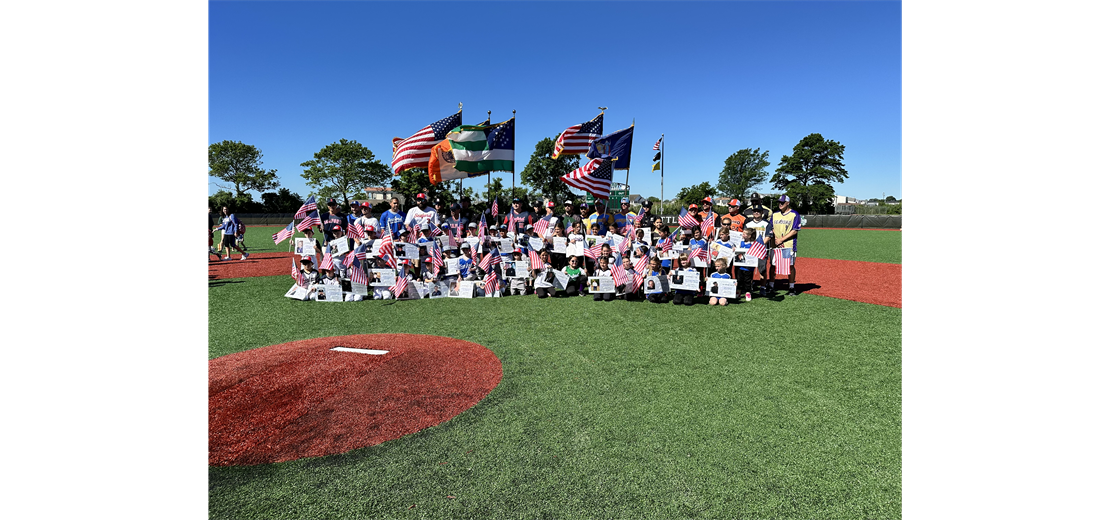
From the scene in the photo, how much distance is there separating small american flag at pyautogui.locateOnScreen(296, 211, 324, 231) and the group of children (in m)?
0.32

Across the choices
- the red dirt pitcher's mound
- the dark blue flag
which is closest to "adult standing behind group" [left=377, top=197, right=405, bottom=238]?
the red dirt pitcher's mound

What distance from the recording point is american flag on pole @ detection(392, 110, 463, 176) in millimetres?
11711

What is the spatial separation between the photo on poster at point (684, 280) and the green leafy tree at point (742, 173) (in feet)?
264

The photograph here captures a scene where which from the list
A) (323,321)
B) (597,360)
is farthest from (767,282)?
(323,321)

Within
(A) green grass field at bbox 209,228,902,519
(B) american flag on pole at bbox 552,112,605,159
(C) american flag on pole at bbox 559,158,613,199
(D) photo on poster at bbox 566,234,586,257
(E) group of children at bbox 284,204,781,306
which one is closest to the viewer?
(A) green grass field at bbox 209,228,902,519

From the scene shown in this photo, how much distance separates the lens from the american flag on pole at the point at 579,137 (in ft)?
47.8

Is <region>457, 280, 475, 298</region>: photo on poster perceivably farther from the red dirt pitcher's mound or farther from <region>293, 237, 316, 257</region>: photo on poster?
the red dirt pitcher's mound

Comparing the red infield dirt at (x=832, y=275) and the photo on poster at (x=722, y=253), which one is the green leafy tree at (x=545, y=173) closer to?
the red infield dirt at (x=832, y=275)
